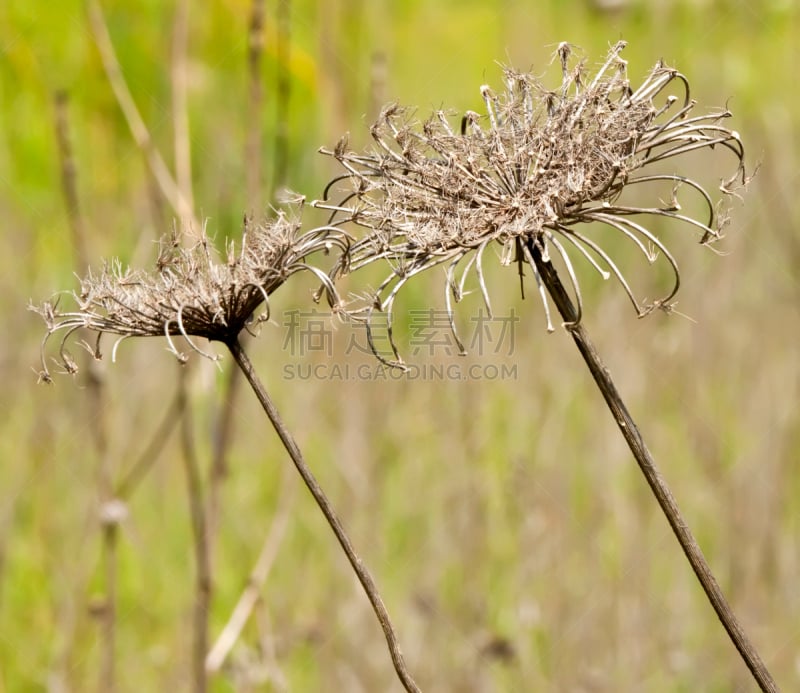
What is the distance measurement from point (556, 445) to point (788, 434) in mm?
1041

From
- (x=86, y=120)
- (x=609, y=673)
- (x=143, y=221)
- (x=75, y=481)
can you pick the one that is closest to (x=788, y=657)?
(x=609, y=673)

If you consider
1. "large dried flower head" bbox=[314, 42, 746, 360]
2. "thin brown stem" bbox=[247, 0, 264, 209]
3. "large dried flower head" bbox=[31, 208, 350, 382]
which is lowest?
Result: "large dried flower head" bbox=[31, 208, 350, 382]

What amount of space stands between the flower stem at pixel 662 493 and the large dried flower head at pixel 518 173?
55 millimetres

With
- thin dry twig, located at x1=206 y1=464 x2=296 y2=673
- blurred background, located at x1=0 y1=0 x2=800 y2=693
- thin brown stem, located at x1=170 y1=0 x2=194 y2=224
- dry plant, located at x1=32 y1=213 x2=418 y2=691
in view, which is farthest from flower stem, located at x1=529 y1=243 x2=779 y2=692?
thin dry twig, located at x1=206 y1=464 x2=296 y2=673

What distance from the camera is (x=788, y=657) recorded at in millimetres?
4145

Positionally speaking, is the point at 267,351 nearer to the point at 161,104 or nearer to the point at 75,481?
the point at 75,481

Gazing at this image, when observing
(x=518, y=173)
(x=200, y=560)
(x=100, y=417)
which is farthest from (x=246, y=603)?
(x=518, y=173)

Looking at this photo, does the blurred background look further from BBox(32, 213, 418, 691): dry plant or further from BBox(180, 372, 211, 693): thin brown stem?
BBox(32, 213, 418, 691): dry plant

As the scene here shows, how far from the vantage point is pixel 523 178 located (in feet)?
5.49

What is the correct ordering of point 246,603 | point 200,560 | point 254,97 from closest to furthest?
point 200,560, point 254,97, point 246,603

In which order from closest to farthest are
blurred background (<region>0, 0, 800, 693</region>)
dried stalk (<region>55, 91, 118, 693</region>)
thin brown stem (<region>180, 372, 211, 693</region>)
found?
1. thin brown stem (<region>180, 372, 211, 693</region>)
2. dried stalk (<region>55, 91, 118, 693</region>)
3. blurred background (<region>0, 0, 800, 693</region>)

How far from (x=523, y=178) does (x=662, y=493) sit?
0.53 meters

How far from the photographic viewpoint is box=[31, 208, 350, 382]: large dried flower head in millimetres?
1661

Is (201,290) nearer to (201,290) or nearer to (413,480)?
(201,290)
